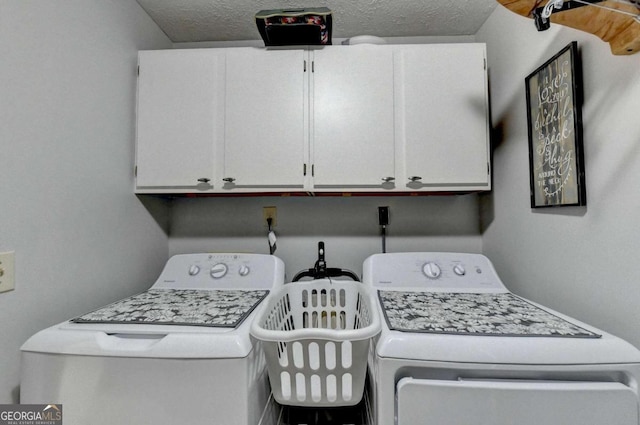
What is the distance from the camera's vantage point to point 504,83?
1.50 m

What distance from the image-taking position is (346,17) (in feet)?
5.34

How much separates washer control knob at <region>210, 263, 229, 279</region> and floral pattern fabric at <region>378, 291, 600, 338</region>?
81 cm

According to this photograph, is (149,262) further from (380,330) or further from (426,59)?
(426,59)

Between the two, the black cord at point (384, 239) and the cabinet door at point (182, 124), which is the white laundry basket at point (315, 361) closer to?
the black cord at point (384, 239)

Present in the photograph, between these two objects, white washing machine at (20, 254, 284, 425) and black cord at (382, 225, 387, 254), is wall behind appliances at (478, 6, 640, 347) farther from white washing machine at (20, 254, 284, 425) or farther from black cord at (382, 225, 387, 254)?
white washing machine at (20, 254, 284, 425)

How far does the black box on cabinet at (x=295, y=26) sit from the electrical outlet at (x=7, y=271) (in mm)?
1356

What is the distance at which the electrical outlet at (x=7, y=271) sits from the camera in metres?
0.89

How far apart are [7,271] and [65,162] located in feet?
1.45

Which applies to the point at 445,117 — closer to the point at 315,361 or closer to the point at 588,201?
the point at 588,201

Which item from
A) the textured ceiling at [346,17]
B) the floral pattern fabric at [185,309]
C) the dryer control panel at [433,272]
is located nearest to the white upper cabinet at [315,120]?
the textured ceiling at [346,17]

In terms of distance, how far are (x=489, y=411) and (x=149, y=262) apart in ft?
5.62

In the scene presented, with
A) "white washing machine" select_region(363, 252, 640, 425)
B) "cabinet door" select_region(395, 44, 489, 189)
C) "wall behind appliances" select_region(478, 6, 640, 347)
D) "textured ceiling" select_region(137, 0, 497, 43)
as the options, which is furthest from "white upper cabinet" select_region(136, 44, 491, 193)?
"white washing machine" select_region(363, 252, 640, 425)

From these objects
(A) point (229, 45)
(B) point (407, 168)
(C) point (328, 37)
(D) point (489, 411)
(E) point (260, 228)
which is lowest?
(D) point (489, 411)

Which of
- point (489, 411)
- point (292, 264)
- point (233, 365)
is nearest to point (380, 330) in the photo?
point (489, 411)
